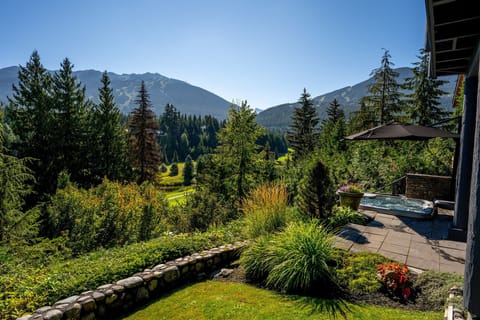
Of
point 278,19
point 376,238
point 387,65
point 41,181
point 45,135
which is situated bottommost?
point 41,181

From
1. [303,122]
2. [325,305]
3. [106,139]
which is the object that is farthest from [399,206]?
[303,122]

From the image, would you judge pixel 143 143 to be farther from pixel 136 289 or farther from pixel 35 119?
pixel 136 289

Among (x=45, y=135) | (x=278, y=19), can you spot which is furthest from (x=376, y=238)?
(x=45, y=135)

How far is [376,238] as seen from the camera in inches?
171

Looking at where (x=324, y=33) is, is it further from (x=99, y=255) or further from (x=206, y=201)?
(x=99, y=255)

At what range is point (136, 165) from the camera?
21609mm

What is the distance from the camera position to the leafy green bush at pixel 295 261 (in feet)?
9.87

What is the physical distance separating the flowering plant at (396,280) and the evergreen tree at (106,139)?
2082cm

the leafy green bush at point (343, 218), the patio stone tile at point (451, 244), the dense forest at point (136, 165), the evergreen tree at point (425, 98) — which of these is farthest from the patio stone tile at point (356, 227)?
the evergreen tree at point (425, 98)

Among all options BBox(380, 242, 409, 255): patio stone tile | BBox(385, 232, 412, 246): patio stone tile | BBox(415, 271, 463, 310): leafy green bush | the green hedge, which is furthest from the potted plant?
the green hedge

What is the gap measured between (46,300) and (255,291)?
235 cm

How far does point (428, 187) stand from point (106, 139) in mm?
21054

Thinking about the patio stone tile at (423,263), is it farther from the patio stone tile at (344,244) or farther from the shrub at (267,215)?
the shrub at (267,215)

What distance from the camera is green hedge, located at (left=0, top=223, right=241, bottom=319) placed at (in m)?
2.73
